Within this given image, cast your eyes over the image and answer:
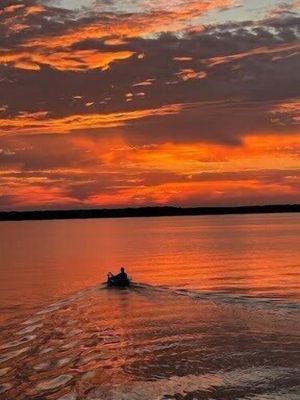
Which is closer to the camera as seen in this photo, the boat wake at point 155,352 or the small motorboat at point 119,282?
the boat wake at point 155,352

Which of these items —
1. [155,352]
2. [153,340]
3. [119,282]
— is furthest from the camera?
[119,282]

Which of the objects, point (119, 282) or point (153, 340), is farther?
point (119, 282)

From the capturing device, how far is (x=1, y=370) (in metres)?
20.1

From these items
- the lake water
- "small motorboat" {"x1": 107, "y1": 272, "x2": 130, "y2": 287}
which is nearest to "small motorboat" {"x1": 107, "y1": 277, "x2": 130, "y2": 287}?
"small motorboat" {"x1": 107, "y1": 272, "x2": 130, "y2": 287}

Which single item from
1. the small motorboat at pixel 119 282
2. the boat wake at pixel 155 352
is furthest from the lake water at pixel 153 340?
the small motorboat at pixel 119 282

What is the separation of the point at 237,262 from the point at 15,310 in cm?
3904

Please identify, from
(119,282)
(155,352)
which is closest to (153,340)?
(155,352)

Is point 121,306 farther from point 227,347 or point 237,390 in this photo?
point 237,390

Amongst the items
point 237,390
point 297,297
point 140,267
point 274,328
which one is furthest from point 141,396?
point 140,267

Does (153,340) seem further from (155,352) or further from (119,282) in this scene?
(119,282)

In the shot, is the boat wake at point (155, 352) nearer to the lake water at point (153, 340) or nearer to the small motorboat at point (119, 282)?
the lake water at point (153, 340)

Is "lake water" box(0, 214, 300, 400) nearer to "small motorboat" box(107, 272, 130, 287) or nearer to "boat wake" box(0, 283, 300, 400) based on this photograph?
"boat wake" box(0, 283, 300, 400)

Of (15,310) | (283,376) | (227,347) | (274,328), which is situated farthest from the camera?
(15,310)

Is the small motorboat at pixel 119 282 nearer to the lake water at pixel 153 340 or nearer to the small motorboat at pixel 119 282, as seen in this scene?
the small motorboat at pixel 119 282
